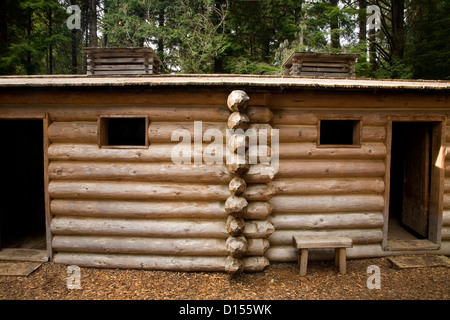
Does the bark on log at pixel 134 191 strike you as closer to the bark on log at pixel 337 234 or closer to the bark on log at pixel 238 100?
the bark on log at pixel 337 234

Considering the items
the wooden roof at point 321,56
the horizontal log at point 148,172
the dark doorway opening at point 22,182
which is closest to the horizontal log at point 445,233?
the horizontal log at point 148,172

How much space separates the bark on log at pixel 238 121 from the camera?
470cm

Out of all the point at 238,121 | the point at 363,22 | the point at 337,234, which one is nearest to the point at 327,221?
the point at 337,234

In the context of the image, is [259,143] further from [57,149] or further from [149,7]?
[149,7]

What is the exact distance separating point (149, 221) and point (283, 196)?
9.40 ft

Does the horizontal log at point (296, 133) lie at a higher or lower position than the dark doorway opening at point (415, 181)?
higher

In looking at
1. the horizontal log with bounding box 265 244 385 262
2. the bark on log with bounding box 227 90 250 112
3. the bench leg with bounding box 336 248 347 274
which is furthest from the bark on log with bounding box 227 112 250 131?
the bench leg with bounding box 336 248 347 274

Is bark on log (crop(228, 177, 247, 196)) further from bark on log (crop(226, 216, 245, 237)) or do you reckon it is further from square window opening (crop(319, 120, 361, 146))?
square window opening (crop(319, 120, 361, 146))

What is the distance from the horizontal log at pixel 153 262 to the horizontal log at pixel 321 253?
328 mm

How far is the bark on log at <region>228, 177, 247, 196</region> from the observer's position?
4664 mm

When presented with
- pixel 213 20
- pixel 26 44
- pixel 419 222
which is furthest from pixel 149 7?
pixel 419 222

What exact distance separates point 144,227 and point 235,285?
2.14 m

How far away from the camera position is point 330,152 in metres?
5.47

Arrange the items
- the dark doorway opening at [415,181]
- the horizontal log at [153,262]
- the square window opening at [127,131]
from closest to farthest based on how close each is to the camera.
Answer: the horizontal log at [153,262] < the dark doorway opening at [415,181] < the square window opening at [127,131]
